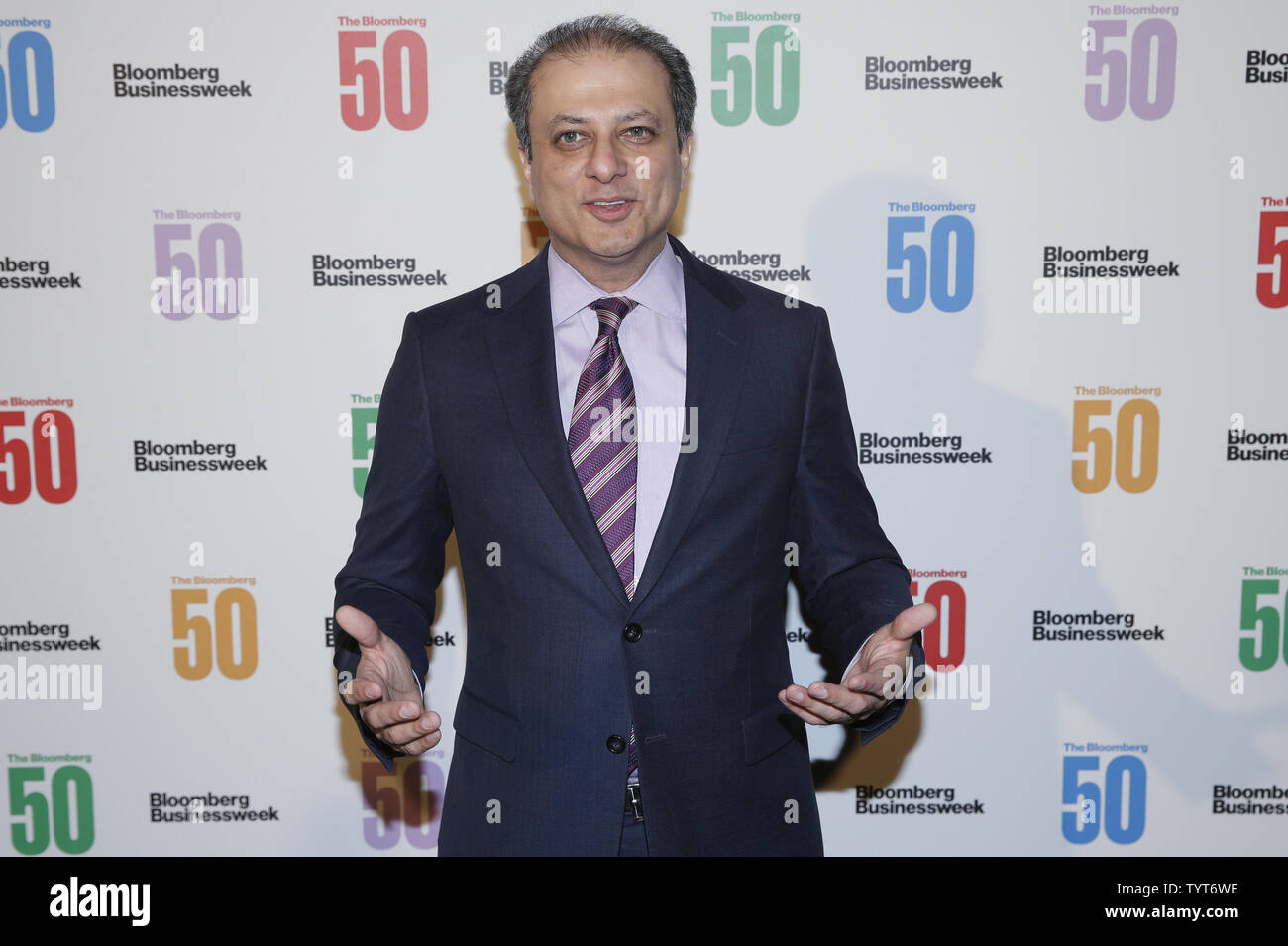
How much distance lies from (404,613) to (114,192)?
1.86 m

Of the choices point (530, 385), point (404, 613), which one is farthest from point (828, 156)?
point (404, 613)

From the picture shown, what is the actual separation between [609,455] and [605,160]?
0.62m

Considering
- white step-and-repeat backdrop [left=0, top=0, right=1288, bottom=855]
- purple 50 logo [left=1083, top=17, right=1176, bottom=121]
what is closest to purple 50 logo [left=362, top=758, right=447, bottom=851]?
white step-and-repeat backdrop [left=0, top=0, right=1288, bottom=855]

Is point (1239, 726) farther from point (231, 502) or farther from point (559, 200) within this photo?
point (231, 502)

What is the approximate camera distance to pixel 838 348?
3.12 metres

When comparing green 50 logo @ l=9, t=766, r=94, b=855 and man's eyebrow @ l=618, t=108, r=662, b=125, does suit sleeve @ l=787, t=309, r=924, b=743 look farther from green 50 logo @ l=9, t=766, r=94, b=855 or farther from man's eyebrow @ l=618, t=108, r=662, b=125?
green 50 logo @ l=9, t=766, r=94, b=855

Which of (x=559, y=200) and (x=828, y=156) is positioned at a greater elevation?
(x=828, y=156)

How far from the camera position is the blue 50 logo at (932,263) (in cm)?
308

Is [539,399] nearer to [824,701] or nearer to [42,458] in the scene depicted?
[824,701]

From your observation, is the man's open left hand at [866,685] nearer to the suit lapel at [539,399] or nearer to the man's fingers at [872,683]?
the man's fingers at [872,683]

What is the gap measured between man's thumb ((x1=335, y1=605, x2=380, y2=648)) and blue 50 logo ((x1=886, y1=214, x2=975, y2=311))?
1.96 m

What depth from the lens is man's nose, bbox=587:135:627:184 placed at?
6.86 feet

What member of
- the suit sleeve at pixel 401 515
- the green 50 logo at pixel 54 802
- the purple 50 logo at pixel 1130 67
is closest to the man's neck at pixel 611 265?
the suit sleeve at pixel 401 515
